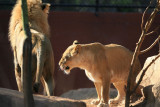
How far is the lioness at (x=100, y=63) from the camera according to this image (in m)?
5.89

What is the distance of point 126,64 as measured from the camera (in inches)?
247

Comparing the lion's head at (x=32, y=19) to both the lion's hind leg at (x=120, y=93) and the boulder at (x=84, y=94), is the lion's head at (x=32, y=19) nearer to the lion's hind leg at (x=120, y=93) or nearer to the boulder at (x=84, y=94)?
the lion's hind leg at (x=120, y=93)

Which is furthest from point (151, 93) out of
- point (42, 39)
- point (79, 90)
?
point (79, 90)

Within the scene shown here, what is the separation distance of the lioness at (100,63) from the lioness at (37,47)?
1.45ft

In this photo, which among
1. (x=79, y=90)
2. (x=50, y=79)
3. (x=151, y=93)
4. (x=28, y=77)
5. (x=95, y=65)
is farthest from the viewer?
(x=79, y=90)

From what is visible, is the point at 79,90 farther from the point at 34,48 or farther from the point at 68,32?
the point at 34,48

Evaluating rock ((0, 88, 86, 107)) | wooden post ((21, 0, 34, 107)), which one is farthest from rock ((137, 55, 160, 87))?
wooden post ((21, 0, 34, 107))

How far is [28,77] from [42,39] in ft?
4.45

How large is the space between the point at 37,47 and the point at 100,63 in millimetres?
1124

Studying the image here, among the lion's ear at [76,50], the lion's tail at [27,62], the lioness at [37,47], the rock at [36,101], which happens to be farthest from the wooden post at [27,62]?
the lion's ear at [76,50]

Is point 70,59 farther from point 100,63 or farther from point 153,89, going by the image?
point 153,89

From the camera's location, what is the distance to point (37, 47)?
5285mm

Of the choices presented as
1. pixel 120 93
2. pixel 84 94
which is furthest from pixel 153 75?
pixel 84 94

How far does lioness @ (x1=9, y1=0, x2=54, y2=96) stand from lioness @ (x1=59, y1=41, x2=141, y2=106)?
442 mm
